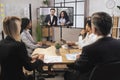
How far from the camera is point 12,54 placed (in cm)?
192

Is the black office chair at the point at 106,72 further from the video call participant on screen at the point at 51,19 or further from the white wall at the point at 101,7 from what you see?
the white wall at the point at 101,7

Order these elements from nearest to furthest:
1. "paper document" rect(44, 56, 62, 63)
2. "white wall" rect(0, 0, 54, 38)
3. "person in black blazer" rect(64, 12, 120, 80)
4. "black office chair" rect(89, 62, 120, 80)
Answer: "black office chair" rect(89, 62, 120, 80) < "person in black blazer" rect(64, 12, 120, 80) < "paper document" rect(44, 56, 62, 63) < "white wall" rect(0, 0, 54, 38)

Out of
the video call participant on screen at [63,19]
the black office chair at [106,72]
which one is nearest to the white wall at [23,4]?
the video call participant on screen at [63,19]

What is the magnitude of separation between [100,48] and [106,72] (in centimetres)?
23

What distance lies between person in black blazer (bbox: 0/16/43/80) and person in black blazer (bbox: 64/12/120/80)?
63 centimetres

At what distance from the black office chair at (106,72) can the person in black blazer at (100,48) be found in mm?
81

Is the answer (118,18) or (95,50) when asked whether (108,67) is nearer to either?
(95,50)

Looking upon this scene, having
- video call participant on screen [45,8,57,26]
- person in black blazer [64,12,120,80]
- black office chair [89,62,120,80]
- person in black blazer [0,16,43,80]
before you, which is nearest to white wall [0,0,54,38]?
video call participant on screen [45,8,57,26]

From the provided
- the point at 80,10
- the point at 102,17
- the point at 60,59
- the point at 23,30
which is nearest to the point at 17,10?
the point at 80,10

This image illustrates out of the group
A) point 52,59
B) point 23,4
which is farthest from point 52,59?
point 23,4

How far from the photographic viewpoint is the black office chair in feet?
5.16

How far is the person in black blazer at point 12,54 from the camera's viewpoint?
6.31 ft

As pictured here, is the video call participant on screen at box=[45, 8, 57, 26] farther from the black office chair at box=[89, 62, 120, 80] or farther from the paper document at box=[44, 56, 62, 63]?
the black office chair at box=[89, 62, 120, 80]

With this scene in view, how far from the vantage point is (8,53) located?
6.27 feet
